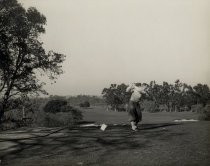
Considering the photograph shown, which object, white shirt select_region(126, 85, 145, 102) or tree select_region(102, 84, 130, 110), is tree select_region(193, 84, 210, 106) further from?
white shirt select_region(126, 85, 145, 102)

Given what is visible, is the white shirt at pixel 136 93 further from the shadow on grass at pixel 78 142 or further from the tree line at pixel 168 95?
the tree line at pixel 168 95

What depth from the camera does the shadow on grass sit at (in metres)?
11.6

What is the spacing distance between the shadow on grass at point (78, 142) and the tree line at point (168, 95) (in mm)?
46783

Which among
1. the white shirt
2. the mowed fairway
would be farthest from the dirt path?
the white shirt

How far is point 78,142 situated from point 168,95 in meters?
60.4

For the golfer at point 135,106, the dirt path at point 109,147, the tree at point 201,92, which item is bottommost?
the dirt path at point 109,147

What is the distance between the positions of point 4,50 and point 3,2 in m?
3.36

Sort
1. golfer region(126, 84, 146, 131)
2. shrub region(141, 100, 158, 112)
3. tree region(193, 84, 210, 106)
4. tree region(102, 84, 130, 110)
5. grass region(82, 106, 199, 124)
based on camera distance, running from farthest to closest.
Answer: tree region(102, 84, 130, 110) → shrub region(141, 100, 158, 112) → tree region(193, 84, 210, 106) → grass region(82, 106, 199, 124) → golfer region(126, 84, 146, 131)

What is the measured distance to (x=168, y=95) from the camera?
7181 centimetres

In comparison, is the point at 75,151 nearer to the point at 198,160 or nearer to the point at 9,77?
the point at 198,160

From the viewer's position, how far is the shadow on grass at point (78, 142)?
1159cm

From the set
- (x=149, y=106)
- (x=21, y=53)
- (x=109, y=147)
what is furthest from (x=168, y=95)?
(x=109, y=147)

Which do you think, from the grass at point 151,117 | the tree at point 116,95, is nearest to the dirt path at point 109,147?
the grass at point 151,117

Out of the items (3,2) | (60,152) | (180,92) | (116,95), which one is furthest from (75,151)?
(116,95)
